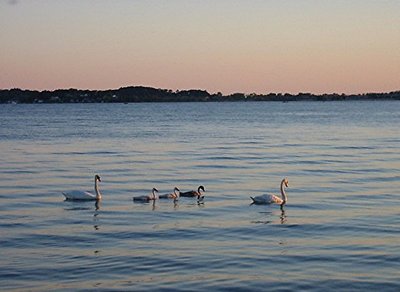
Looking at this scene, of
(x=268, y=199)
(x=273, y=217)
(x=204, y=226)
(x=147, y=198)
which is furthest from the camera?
(x=147, y=198)

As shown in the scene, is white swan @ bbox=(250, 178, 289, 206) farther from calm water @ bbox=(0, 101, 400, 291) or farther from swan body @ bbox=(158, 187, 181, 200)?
swan body @ bbox=(158, 187, 181, 200)

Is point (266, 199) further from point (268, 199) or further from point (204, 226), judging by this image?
point (204, 226)

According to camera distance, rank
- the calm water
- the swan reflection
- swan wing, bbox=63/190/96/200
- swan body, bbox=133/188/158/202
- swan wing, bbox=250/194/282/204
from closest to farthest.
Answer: the calm water
the swan reflection
swan wing, bbox=250/194/282/204
swan body, bbox=133/188/158/202
swan wing, bbox=63/190/96/200

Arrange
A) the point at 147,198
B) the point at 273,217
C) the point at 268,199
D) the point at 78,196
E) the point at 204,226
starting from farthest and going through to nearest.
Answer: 1. the point at 78,196
2. the point at 147,198
3. the point at 268,199
4. the point at 273,217
5. the point at 204,226

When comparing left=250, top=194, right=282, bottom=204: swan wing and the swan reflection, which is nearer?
the swan reflection

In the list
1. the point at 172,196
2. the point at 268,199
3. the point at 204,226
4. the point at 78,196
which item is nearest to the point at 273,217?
the point at 268,199

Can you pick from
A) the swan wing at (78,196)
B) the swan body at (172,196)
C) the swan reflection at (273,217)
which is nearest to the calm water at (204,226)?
the swan reflection at (273,217)

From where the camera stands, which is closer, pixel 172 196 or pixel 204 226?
pixel 204 226

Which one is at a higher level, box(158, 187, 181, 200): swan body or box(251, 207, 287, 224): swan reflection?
box(158, 187, 181, 200): swan body

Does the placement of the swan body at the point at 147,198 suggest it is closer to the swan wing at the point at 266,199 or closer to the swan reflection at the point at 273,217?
the swan wing at the point at 266,199

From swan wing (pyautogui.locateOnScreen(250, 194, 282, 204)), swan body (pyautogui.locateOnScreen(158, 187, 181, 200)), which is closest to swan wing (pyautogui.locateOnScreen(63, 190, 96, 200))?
swan body (pyautogui.locateOnScreen(158, 187, 181, 200))

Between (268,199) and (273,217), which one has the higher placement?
(268,199)

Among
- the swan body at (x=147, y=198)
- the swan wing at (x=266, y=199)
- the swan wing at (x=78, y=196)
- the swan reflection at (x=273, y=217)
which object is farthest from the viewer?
the swan wing at (x=78, y=196)

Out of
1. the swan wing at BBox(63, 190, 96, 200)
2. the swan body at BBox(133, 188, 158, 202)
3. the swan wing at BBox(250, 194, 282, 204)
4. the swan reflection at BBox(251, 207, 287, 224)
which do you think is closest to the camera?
the swan reflection at BBox(251, 207, 287, 224)
